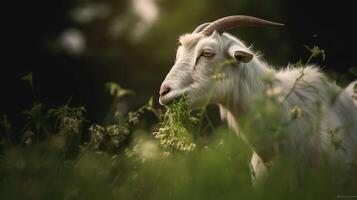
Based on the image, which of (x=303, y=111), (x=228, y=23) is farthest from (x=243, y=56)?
(x=303, y=111)

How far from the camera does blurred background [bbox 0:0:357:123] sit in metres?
24.1

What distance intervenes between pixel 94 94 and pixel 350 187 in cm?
2162

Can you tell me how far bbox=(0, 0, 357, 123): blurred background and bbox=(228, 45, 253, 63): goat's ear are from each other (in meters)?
12.7

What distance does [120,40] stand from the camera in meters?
32.8

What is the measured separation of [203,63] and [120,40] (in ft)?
80.2

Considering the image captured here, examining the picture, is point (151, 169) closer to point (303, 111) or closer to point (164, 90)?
point (164, 90)

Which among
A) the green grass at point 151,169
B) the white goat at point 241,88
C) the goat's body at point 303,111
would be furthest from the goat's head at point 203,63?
the green grass at point 151,169

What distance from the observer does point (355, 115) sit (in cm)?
880

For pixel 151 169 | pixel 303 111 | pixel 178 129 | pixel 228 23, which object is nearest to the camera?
pixel 151 169

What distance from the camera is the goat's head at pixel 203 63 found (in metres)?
8.27

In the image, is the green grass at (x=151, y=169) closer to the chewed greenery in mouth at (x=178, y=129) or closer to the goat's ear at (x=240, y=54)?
the chewed greenery in mouth at (x=178, y=129)

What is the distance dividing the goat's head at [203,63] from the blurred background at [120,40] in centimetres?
1244

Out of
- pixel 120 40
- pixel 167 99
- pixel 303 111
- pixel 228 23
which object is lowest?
pixel 120 40

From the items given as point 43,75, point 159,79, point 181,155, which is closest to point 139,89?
point 159,79
